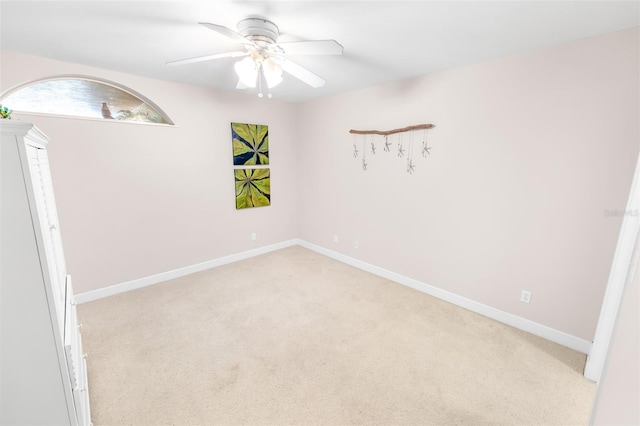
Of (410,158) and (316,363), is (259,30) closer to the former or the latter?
(410,158)

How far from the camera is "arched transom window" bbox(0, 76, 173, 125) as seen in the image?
2330 mm

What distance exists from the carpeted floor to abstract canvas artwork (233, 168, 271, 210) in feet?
4.39

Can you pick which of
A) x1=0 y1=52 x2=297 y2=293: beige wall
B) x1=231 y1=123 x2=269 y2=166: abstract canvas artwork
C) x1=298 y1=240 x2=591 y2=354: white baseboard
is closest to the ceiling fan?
x1=0 y1=52 x2=297 y2=293: beige wall

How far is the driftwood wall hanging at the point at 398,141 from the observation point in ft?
9.26

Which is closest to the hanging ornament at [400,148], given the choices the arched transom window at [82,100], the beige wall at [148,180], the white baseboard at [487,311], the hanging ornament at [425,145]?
the hanging ornament at [425,145]

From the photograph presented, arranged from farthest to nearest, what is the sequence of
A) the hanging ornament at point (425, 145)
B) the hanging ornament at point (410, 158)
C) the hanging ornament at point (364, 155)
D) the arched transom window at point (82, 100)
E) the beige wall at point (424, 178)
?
the hanging ornament at point (364, 155) < the hanging ornament at point (410, 158) < the hanging ornament at point (425, 145) < the arched transom window at point (82, 100) < the beige wall at point (424, 178)

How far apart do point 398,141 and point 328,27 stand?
1585 mm

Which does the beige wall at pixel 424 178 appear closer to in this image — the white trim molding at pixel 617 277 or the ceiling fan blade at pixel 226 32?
the white trim molding at pixel 617 277

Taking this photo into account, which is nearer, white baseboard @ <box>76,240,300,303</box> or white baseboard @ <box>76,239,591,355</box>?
white baseboard @ <box>76,239,591,355</box>

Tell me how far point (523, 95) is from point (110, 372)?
3.69 metres

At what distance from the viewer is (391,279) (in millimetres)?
3324

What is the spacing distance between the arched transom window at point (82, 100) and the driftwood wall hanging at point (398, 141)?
7.50 feet

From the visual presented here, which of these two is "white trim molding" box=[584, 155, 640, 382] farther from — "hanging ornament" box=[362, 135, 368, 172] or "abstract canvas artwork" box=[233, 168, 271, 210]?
"abstract canvas artwork" box=[233, 168, 271, 210]

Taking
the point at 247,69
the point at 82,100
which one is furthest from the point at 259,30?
the point at 82,100
